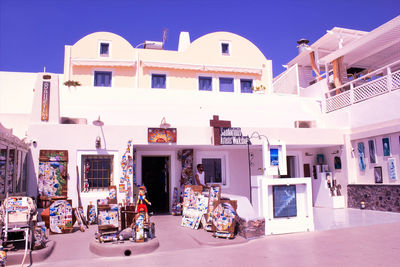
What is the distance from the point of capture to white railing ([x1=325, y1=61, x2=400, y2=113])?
12352mm

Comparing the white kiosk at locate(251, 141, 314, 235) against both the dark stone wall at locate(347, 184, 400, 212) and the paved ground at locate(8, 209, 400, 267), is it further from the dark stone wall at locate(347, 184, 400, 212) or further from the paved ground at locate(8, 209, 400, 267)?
the dark stone wall at locate(347, 184, 400, 212)

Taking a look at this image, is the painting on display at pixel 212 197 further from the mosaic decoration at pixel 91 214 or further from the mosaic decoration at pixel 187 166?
the mosaic decoration at pixel 91 214

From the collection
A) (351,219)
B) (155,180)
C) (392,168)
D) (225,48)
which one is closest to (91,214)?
(155,180)

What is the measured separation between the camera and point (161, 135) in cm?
1158

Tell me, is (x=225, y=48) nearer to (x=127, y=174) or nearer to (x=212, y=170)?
(x=212, y=170)

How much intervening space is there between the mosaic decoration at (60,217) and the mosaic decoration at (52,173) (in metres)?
1.51

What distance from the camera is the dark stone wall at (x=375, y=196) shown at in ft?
38.1

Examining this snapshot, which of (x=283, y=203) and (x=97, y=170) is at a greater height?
(x=97, y=170)

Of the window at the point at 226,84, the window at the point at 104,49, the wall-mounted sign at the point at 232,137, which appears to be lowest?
the wall-mounted sign at the point at 232,137

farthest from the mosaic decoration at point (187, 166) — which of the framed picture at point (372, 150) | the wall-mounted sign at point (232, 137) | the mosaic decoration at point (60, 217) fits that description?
the framed picture at point (372, 150)

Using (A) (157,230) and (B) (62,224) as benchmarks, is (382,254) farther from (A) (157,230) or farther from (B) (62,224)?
(B) (62,224)

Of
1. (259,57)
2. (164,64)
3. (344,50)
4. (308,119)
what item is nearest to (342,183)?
(308,119)

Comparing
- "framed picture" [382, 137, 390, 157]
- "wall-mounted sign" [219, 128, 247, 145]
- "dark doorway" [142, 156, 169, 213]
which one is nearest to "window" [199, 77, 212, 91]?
"dark doorway" [142, 156, 169, 213]

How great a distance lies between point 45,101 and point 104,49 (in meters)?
8.03
